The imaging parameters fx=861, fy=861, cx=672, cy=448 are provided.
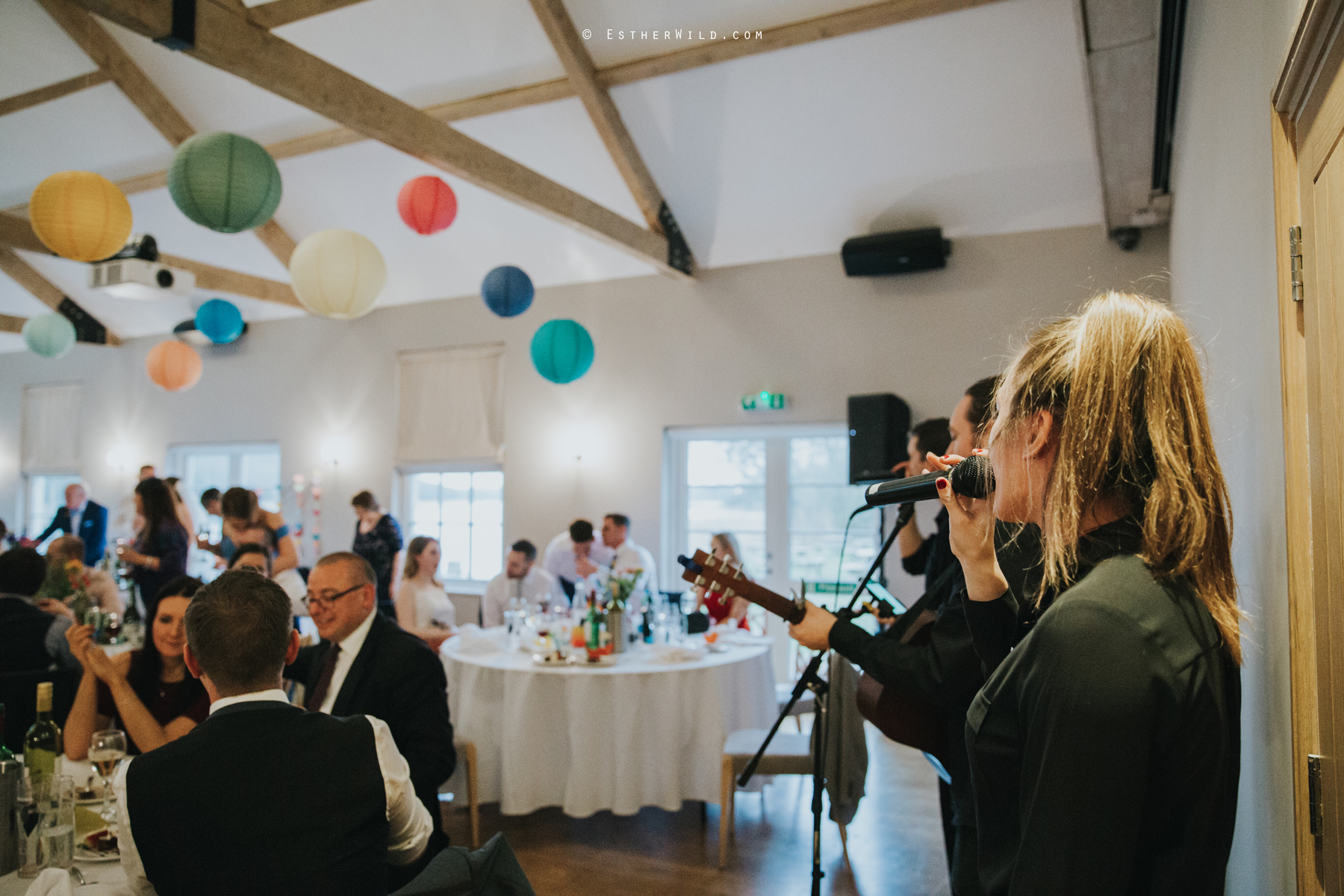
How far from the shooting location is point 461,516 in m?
8.93

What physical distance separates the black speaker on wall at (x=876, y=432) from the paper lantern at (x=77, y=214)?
477 cm

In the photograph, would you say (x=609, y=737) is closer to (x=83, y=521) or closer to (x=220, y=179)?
(x=220, y=179)

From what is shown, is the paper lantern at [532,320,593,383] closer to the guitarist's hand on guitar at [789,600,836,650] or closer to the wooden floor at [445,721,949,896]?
the wooden floor at [445,721,949,896]

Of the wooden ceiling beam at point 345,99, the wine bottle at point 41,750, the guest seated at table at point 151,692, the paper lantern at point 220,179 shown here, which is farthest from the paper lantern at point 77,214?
the wine bottle at point 41,750

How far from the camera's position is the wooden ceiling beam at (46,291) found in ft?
33.0

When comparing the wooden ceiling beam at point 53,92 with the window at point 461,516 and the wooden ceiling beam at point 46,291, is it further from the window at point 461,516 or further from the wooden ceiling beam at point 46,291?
the window at point 461,516

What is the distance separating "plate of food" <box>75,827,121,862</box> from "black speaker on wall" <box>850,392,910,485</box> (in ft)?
17.1

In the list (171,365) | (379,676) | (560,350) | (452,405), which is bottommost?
(379,676)

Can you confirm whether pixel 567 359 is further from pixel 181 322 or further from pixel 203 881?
pixel 181 322

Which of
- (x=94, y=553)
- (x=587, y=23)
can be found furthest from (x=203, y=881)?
(x=94, y=553)

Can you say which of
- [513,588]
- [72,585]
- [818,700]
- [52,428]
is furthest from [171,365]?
[818,700]

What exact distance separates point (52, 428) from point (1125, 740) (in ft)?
44.6

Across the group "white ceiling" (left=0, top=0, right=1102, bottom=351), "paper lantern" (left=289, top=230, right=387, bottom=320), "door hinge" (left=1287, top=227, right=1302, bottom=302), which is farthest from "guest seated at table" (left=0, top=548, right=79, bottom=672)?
"white ceiling" (left=0, top=0, right=1102, bottom=351)

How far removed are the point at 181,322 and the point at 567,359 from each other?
6.35 metres
